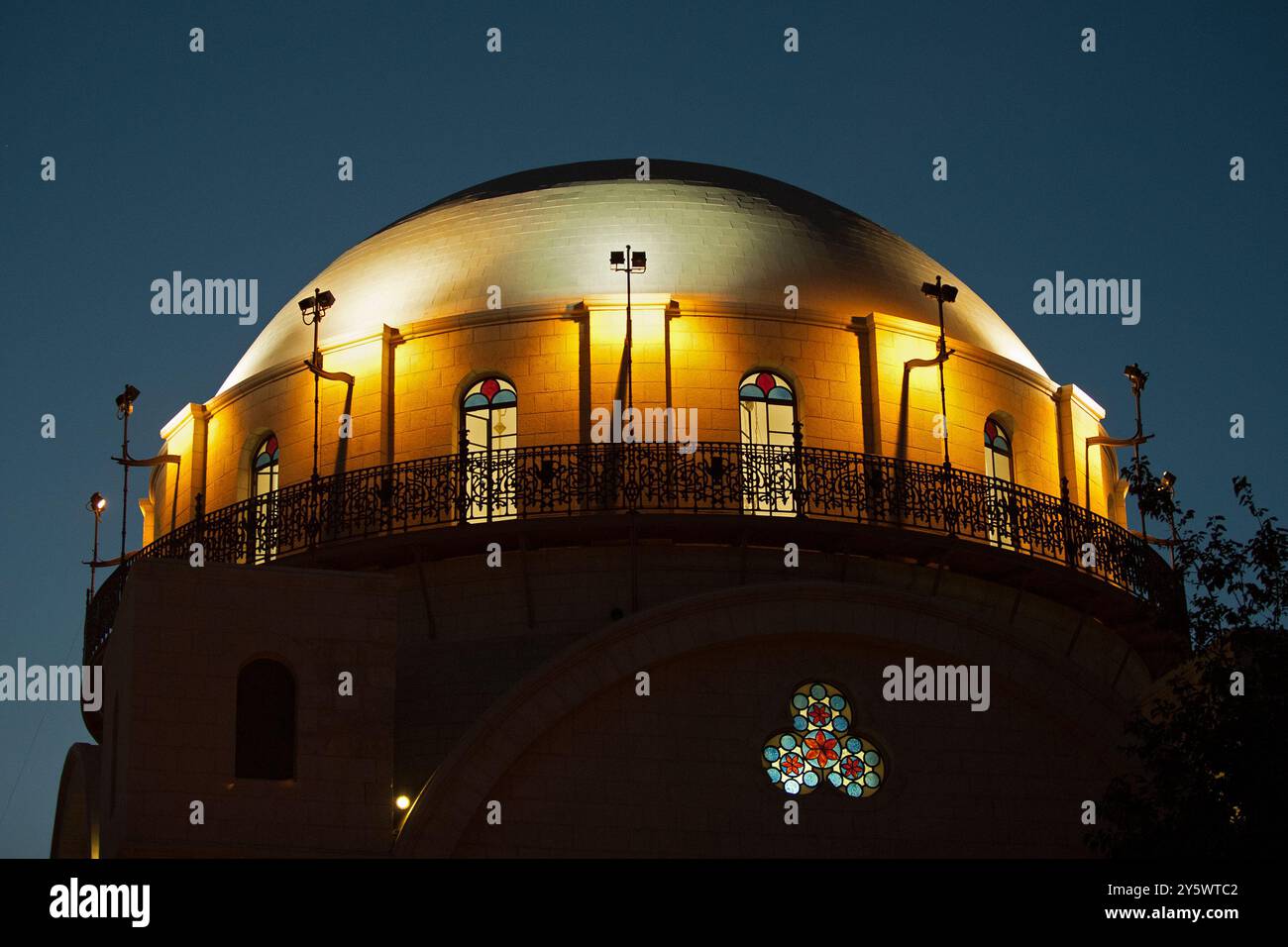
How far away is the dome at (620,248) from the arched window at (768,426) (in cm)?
108

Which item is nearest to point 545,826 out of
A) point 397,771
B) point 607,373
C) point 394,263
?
point 397,771

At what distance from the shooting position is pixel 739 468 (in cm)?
2884

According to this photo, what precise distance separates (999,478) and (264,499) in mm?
9284

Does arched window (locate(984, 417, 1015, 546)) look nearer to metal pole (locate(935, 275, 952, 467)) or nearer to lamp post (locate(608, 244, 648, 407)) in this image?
metal pole (locate(935, 275, 952, 467))

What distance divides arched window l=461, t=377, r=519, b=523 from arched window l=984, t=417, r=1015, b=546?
5.87 m

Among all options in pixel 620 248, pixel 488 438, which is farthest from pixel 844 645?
pixel 620 248

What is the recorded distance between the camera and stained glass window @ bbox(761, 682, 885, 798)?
26688 mm

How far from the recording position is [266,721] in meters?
24.8

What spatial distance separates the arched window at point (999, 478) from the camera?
2983 centimetres

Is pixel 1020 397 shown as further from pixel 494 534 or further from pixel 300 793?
pixel 300 793

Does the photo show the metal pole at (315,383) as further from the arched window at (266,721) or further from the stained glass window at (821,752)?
the stained glass window at (821,752)

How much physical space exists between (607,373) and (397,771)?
5.97m

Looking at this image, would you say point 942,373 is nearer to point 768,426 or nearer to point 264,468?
point 768,426

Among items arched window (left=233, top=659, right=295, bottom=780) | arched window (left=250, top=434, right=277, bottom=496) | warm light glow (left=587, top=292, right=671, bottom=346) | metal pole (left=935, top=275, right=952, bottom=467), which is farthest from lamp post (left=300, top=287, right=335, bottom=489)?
metal pole (left=935, top=275, right=952, bottom=467)
